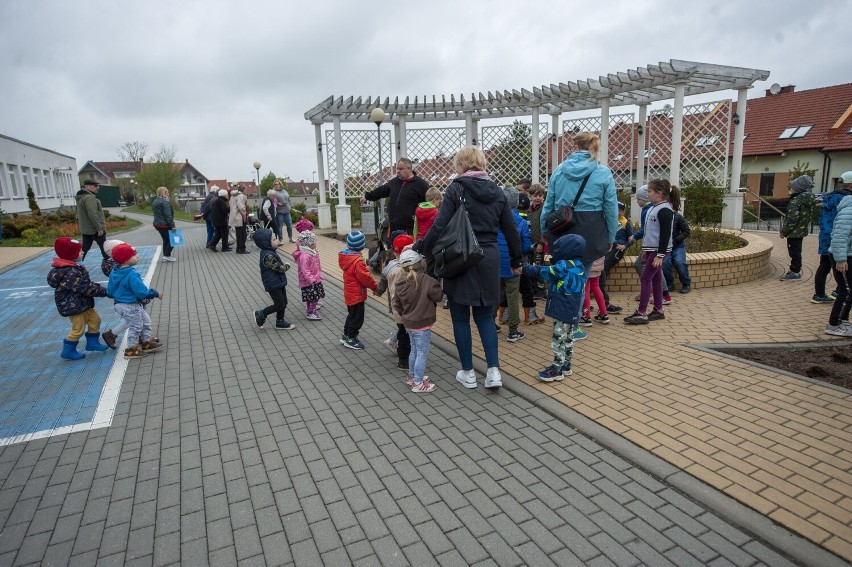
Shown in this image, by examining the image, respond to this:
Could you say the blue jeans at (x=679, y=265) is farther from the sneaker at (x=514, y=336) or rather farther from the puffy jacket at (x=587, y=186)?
the sneaker at (x=514, y=336)

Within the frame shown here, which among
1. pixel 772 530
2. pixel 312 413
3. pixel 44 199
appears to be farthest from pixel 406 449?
pixel 44 199

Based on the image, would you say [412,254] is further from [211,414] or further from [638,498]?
[638,498]

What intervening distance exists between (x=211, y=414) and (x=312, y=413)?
0.84m

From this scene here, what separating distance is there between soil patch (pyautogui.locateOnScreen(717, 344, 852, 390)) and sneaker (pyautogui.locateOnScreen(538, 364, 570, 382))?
6.49 ft

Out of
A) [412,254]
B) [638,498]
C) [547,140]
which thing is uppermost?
[547,140]

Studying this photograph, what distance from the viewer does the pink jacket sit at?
666 centimetres

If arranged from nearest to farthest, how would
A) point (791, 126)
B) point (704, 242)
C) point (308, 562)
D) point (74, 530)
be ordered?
point (308, 562) → point (74, 530) → point (704, 242) → point (791, 126)

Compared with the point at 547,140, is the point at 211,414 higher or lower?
lower

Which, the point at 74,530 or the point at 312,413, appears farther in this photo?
the point at 312,413

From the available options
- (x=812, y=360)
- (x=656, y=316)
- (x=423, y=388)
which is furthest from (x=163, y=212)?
(x=812, y=360)

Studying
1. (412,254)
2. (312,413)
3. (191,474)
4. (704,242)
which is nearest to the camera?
(191,474)

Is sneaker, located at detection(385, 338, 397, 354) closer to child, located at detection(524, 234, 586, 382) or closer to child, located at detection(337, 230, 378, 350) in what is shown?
child, located at detection(337, 230, 378, 350)

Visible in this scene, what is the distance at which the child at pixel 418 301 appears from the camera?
14.5 ft

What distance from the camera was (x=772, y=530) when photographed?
2.59 meters
